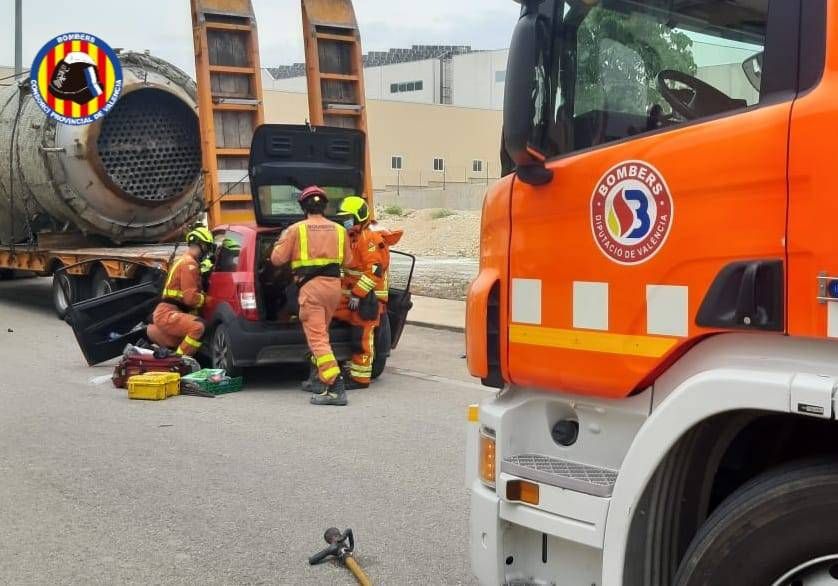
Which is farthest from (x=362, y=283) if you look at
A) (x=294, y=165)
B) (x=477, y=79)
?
(x=477, y=79)

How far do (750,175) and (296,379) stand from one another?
24.0ft

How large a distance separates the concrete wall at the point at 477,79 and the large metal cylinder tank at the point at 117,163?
52646mm

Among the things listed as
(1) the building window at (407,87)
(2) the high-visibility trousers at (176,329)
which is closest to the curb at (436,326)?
(2) the high-visibility trousers at (176,329)

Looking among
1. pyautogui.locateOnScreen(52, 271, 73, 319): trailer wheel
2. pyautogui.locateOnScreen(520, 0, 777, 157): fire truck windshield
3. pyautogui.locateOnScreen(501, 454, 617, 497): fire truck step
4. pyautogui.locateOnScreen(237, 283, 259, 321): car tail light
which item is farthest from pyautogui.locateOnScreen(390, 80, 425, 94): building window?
pyautogui.locateOnScreen(501, 454, 617, 497): fire truck step

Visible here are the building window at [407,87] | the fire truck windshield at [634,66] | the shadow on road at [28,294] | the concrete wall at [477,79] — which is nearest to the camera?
the fire truck windshield at [634,66]

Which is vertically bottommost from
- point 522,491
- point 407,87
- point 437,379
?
point 437,379

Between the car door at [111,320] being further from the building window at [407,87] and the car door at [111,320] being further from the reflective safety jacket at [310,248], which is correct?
the building window at [407,87]

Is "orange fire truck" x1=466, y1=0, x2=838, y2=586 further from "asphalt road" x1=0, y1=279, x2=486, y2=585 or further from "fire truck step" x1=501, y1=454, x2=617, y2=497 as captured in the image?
"asphalt road" x1=0, y1=279, x2=486, y2=585

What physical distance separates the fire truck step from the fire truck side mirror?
0.87m

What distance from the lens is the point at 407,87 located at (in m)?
72.4

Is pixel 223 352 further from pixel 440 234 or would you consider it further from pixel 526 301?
pixel 440 234

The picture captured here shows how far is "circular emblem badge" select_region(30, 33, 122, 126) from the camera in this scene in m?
13.3

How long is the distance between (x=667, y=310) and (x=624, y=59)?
0.81 metres

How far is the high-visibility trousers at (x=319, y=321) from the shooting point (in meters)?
8.08
